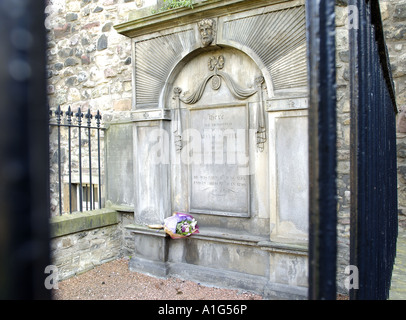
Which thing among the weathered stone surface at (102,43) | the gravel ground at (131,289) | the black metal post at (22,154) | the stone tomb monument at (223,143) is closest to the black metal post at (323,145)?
the black metal post at (22,154)

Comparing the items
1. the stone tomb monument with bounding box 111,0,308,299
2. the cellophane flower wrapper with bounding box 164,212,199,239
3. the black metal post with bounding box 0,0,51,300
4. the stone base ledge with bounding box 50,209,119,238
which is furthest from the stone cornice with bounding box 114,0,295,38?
the black metal post with bounding box 0,0,51,300

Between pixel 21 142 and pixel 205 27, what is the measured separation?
166 inches

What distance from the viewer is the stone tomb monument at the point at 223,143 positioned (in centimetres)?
369

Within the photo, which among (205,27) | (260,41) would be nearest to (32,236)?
(260,41)

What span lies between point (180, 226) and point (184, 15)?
2.79 metres

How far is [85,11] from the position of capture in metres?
6.10

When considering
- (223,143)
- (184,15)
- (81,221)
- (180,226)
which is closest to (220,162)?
(223,143)

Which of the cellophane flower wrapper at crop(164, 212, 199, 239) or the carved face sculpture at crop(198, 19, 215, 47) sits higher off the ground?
the carved face sculpture at crop(198, 19, 215, 47)

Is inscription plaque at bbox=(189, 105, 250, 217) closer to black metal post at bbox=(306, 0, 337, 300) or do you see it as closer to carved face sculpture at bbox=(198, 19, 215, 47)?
carved face sculpture at bbox=(198, 19, 215, 47)

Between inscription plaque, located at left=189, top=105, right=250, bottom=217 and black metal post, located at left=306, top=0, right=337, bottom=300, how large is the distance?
355cm

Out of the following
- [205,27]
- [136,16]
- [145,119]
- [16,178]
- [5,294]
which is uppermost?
[136,16]

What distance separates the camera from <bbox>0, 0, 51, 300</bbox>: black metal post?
0.97 ft

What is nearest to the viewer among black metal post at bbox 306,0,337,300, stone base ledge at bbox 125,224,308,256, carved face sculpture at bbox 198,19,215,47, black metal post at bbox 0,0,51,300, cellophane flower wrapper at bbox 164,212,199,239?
black metal post at bbox 0,0,51,300
